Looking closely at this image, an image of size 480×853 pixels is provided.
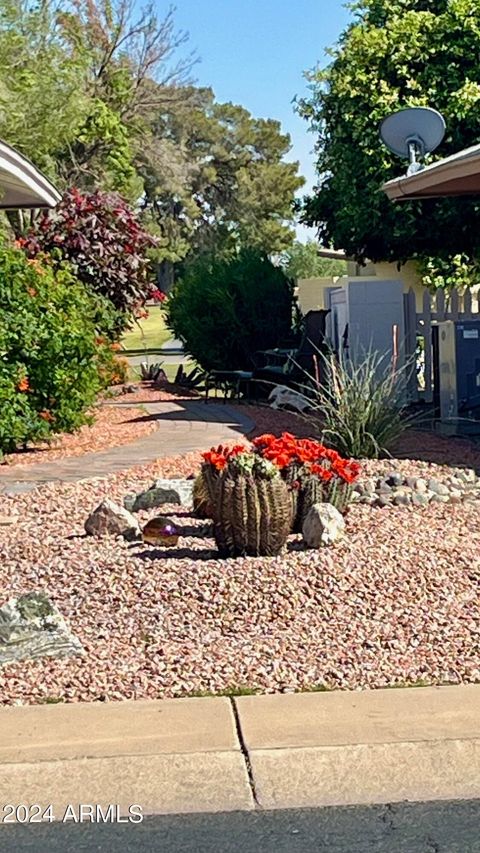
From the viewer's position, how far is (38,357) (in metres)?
11.7

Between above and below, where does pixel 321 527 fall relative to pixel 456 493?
above

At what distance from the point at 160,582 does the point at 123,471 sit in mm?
4170

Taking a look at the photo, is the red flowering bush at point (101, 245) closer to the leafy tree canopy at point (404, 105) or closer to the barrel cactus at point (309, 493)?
the leafy tree canopy at point (404, 105)

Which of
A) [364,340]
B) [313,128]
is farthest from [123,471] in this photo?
[313,128]

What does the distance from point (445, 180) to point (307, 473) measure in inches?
217

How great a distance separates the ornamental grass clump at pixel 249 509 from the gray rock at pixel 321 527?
125 millimetres

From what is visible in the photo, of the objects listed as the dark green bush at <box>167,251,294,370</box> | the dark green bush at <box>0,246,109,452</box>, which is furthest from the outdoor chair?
the dark green bush at <box>0,246,109,452</box>

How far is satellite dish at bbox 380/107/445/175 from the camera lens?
1479 cm

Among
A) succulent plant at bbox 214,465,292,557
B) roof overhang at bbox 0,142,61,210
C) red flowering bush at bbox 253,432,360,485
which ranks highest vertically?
roof overhang at bbox 0,142,61,210

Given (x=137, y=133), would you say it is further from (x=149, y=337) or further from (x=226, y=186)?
(x=226, y=186)

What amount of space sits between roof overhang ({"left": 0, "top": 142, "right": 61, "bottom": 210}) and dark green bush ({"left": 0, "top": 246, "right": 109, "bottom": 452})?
0.73m

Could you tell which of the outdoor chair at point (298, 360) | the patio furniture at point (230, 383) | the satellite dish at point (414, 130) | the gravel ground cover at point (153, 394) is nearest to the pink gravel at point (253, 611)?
the satellite dish at point (414, 130)

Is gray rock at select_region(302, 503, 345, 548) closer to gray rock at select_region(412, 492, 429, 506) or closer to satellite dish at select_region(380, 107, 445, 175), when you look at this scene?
gray rock at select_region(412, 492, 429, 506)

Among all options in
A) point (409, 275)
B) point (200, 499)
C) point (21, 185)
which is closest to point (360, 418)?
point (200, 499)
